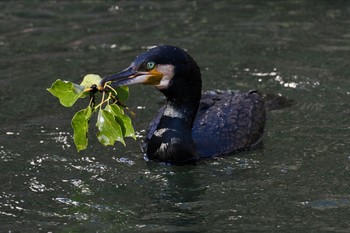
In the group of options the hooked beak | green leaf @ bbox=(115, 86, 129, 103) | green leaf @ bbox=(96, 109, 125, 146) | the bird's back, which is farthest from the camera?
the bird's back

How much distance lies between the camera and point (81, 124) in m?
8.80

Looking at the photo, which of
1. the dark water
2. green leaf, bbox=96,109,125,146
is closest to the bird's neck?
the dark water

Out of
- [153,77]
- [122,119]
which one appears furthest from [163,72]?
[122,119]

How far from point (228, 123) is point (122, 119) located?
1.80 meters

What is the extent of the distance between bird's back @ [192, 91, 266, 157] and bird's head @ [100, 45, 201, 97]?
24.4 inches

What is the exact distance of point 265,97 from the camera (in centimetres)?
1142

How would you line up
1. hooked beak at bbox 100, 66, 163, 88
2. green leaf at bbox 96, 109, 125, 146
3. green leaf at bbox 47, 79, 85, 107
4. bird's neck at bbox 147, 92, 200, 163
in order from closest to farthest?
green leaf at bbox 47, 79, 85, 107 → green leaf at bbox 96, 109, 125, 146 → hooked beak at bbox 100, 66, 163, 88 → bird's neck at bbox 147, 92, 200, 163

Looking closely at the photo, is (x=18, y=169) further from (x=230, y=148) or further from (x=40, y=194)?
(x=230, y=148)

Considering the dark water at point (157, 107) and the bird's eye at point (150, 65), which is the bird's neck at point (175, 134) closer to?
the dark water at point (157, 107)

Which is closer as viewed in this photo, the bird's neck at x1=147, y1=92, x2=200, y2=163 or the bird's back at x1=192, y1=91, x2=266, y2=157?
the bird's neck at x1=147, y1=92, x2=200, y2=163

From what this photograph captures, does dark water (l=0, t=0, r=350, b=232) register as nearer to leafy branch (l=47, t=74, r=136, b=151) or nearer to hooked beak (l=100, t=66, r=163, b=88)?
leafy branch (l=47, t=74, r=136, b=151)

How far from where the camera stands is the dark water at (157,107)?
8422 mm

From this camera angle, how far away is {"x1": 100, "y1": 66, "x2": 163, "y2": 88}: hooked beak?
356 inches

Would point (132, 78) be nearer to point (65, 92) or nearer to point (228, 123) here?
point (65, 92)
